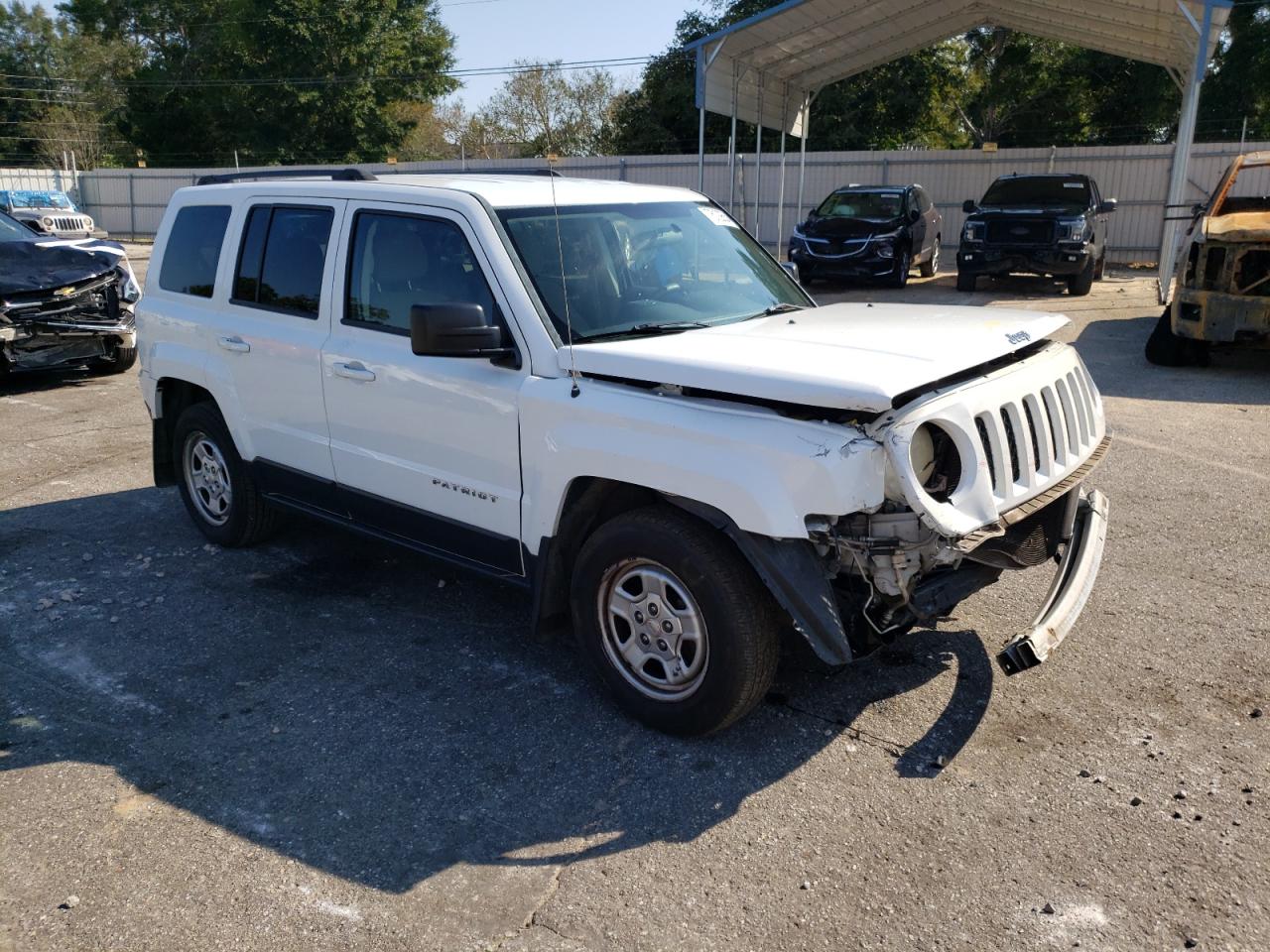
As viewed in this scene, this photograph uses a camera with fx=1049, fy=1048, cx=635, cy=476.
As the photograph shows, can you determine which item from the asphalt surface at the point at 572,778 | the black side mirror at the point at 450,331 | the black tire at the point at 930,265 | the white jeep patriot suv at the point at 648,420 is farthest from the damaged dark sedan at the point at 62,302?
the black tire at the point at 930,265

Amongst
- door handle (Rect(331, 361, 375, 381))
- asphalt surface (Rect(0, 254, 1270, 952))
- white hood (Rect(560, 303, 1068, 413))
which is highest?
white hood (Rect(560, 303, 1068, 413))

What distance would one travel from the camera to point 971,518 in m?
3.33

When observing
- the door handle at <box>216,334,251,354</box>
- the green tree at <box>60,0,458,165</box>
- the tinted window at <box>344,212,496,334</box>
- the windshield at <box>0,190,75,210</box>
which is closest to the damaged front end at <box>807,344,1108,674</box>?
the tinted window at <box>344,212,496,334</box>

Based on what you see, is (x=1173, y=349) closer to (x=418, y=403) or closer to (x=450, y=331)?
(x=418, y=403)

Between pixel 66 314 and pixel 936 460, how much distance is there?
387 inches

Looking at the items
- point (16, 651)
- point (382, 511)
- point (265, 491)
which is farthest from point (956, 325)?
point (16, 651)

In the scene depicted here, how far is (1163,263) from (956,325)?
45.8 ft

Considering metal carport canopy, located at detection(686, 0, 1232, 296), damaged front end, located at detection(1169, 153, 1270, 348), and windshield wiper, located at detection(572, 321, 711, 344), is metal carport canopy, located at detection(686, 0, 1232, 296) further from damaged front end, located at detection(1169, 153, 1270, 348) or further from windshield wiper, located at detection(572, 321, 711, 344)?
windshield wiper, located at detection(572, 321, 711, 344)

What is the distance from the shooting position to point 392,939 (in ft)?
9.59

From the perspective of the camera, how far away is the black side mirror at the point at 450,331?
12.4 feet

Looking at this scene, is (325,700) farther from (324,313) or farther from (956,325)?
(956,325)

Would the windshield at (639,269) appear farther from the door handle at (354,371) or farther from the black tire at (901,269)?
the black tire at (901,269)

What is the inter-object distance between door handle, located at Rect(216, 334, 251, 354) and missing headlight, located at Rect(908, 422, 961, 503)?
3.46m

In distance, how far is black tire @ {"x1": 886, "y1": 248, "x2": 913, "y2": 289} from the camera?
17.6m
